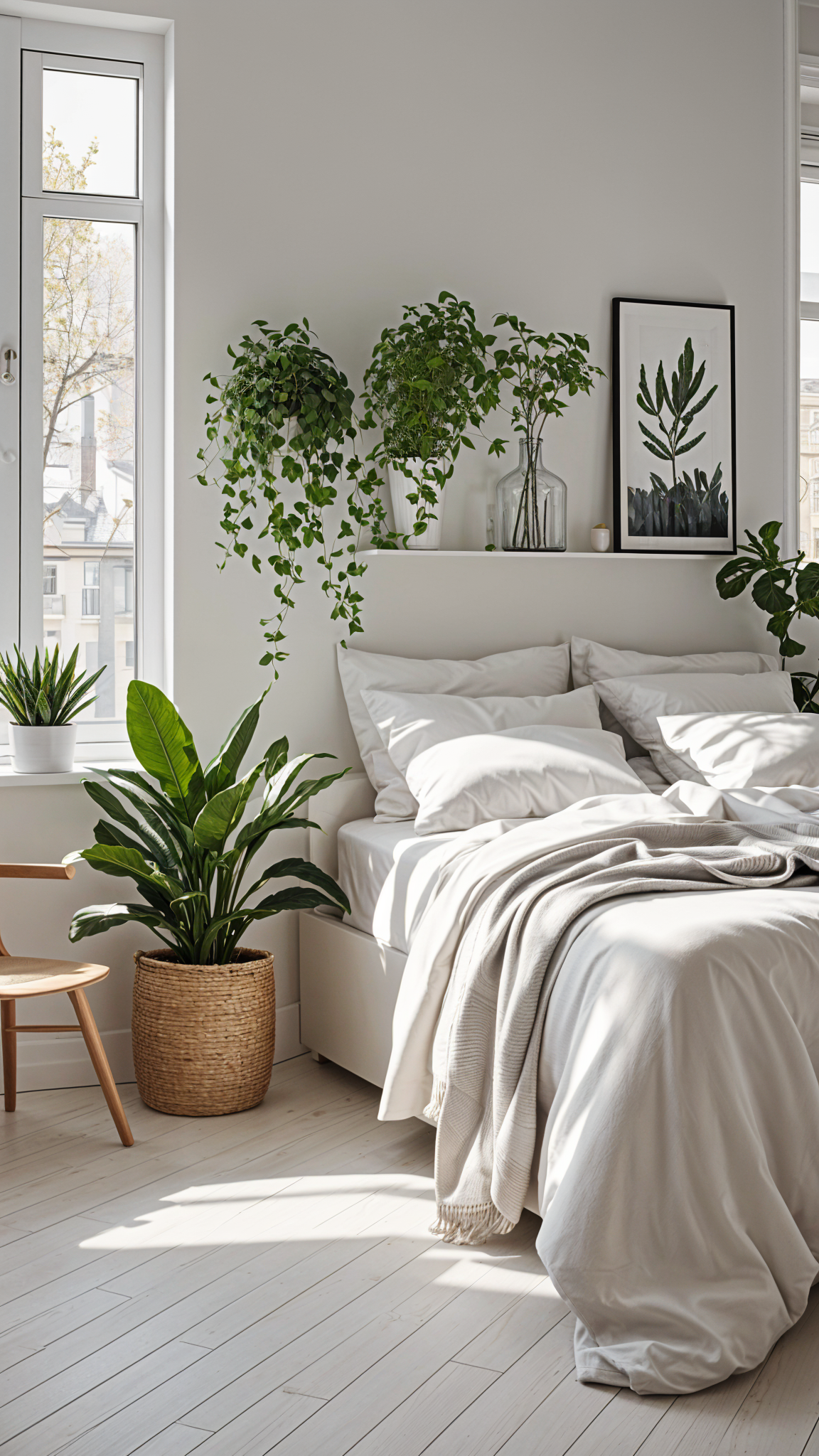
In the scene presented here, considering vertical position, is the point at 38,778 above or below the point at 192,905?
above

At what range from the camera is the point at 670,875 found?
7.86ft

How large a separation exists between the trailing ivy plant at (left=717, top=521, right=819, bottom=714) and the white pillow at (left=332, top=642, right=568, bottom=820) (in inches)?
29.4

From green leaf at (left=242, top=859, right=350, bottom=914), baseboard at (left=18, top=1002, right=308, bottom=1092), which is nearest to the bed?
green leaf at (left=242, top=859, right=350, bottom=914)

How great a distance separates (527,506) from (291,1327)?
7.96 ft

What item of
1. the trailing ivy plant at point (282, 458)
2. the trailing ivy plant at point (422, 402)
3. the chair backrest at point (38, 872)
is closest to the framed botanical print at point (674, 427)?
the trailing ivy plant at point (422, 402)

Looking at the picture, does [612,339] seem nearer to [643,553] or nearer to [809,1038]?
[643,553]

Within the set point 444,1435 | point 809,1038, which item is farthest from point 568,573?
point 444,1435

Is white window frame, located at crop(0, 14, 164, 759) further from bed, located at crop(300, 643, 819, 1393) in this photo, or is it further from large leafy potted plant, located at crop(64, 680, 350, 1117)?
bed, located at crop(300, 643, 819, 1393)

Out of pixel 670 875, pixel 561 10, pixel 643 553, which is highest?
pixel 561 10

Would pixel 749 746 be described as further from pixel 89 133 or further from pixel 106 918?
pixel 89 133

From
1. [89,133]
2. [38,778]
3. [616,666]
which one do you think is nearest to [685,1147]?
[38,778]

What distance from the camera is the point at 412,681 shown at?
3592 millimetres

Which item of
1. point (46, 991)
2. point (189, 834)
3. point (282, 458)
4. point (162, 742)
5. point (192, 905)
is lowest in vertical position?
point (46, 991)

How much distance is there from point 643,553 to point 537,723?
0.86 m
